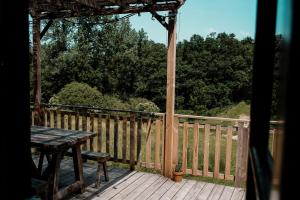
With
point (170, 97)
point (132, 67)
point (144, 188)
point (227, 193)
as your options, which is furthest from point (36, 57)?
point (132, 67)

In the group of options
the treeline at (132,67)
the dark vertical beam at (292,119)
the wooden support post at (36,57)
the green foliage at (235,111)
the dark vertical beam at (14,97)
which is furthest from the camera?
the treeline at (132,67)

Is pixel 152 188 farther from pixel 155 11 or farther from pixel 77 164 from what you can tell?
pixel 155 11

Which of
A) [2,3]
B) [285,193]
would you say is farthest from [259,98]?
[2,3]

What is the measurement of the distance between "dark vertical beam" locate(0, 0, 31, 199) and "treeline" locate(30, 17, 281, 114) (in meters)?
15.0

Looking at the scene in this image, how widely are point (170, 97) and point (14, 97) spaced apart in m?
3.76

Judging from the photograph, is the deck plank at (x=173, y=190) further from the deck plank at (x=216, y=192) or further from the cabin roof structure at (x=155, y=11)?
the deck plank at (x=216, y=192)

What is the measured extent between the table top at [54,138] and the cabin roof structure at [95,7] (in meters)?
1.98

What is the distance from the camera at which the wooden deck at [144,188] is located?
434cm

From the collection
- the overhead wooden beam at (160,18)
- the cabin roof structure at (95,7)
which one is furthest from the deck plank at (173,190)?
the cabin roof structure at (95,7)

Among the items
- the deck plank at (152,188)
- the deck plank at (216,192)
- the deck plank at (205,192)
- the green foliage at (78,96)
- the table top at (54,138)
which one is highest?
the green foliage at (78,96)

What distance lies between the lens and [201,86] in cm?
1820

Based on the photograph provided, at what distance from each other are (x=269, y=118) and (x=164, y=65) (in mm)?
16456

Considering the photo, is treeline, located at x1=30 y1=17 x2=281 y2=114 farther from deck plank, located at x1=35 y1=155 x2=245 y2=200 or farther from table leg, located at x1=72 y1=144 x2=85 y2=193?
table leg, located at x1=72 y1=144 x2=85 y2=193

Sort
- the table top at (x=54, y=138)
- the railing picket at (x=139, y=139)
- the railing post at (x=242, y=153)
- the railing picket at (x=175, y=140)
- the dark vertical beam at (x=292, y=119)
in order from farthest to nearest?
the railing picket at (x=139, y=139)
the railing picket at (x=175, y=140)
the railing post at (x=242, y=153)
the table top at (x=54, y=138)
the dark vertical beam at (x=292, y=119)
